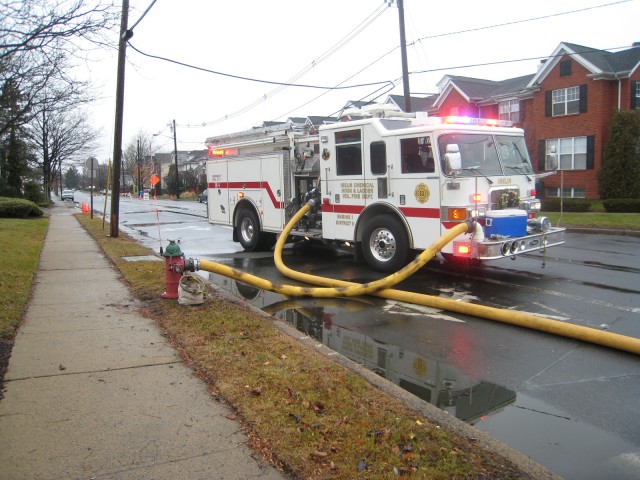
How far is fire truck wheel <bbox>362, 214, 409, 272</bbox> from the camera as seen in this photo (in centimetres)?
911

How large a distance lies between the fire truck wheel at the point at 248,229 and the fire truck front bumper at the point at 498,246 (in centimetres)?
594

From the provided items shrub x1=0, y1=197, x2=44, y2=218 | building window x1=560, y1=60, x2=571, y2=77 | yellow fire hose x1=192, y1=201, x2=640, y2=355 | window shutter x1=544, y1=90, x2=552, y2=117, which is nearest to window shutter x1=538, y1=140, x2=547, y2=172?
window shutter x1=544, y1=90, x2=552, y2=117

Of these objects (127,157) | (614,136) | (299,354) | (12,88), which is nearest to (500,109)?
(614,136)

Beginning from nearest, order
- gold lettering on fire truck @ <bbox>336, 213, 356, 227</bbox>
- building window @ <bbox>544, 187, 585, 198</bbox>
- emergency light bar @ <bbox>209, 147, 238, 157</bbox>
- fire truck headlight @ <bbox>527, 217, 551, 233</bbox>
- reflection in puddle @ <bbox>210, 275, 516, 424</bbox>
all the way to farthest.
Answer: reflection in puddle @ <bbox>210, 275, 516, 424</bbox> < fire truck headlight @ <bbox>527, 217, 551, 233</bbox> < gold lettering on fire truck @ <bbox>336, 213, 356, 227</bbox> < emergency light bar @ <bbox>209, 147, 238, 157</bbox> < building window @ <bbox>544, 187, 585, 198</bbox>

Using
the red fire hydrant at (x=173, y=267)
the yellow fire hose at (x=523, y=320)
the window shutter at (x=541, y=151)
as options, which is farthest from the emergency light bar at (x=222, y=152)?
the window shutter at (x=541, y=151)

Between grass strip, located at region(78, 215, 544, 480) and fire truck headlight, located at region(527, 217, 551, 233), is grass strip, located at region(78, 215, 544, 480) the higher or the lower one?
the lower one

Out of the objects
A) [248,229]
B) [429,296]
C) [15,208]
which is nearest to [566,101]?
[248,229]

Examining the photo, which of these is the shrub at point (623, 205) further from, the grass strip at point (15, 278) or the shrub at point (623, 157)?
the grass strip at point (15, 278)

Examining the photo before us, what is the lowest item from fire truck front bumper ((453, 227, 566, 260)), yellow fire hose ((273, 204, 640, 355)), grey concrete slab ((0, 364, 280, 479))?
grey concrete slab ((0, 364, 280, 479))

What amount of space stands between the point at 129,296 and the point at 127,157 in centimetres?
11027

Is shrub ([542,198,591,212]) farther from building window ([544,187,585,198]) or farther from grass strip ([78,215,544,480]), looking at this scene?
grass strip ([78,215,544,480])

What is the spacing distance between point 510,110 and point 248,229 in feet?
80.0

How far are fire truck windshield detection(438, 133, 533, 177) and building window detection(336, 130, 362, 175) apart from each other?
1760mm

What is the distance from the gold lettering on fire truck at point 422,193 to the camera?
342 inches
